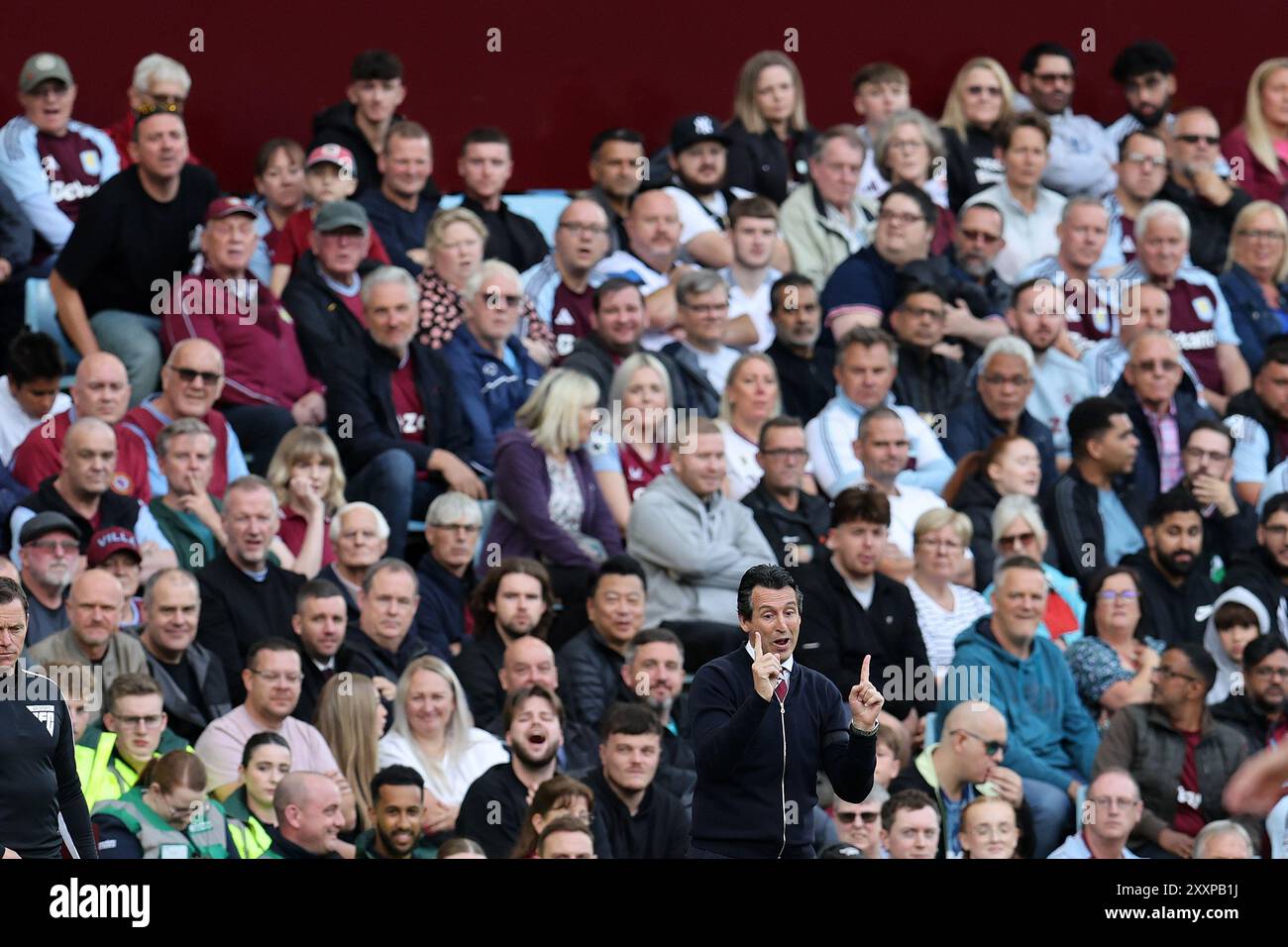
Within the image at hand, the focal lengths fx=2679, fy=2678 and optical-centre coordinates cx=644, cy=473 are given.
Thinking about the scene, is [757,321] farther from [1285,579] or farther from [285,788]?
[285,788]

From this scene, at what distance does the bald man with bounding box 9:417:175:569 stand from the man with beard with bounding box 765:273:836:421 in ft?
9.77

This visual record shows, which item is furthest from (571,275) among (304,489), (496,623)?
(496,623)

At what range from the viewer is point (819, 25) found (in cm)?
1488

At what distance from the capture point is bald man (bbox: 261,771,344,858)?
8906 millimetres

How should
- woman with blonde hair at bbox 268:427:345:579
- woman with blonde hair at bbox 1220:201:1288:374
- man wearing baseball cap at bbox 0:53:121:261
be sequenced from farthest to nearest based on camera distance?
1. woman with blonde hair at bbox 1220:201:1288:374
2. man wearing baseball cap at bbox 0:53:121:261
3. woman with blonde hair at bbox 268:427:345:579

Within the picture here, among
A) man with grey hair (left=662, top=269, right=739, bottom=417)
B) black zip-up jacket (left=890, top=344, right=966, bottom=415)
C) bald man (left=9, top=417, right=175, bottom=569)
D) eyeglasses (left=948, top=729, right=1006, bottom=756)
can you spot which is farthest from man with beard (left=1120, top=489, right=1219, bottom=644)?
bald man (left=9, top=417, right=175, bottom=569)

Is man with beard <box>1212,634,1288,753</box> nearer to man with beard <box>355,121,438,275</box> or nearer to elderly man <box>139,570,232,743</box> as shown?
elderly man <box>139,570,232,743</box>

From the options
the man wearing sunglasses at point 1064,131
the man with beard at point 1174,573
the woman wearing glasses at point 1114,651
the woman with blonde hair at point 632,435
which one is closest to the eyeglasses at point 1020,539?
the woman wearing glasses at point 1114,651

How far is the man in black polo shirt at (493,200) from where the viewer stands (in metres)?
12.2

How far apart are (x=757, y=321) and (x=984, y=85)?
2.45 m

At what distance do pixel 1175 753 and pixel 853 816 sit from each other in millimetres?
1482

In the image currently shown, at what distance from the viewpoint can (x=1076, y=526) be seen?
445 inches

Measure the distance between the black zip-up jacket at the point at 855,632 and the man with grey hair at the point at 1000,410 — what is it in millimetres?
1578
